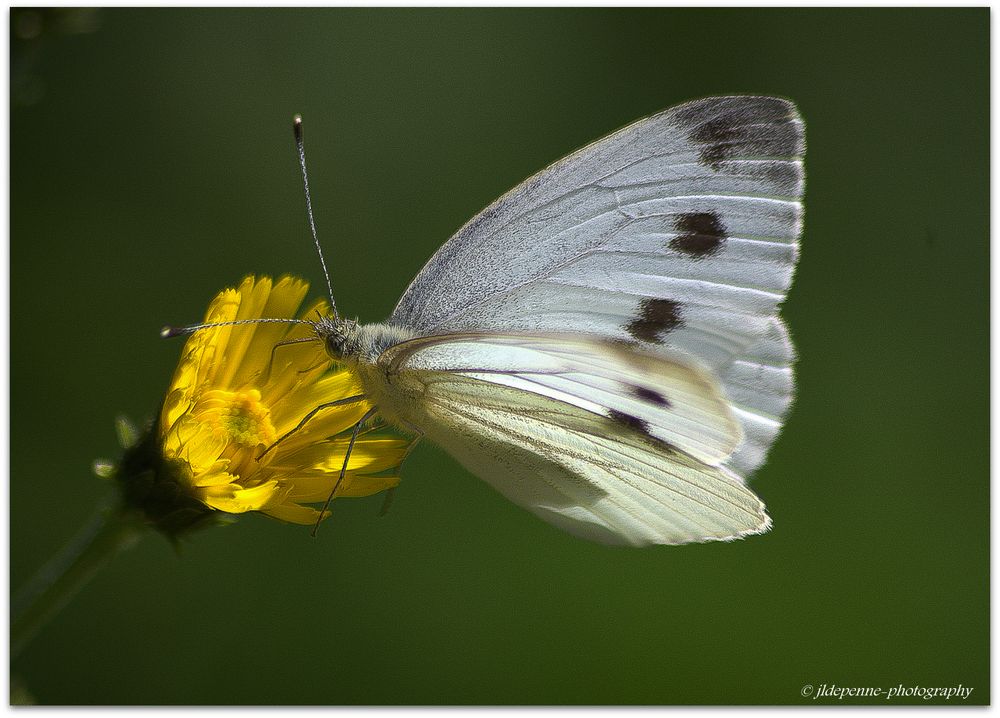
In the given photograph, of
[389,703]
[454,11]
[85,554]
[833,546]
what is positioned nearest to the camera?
[85,554]

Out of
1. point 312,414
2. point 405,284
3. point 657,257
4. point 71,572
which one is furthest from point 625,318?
point 405,284

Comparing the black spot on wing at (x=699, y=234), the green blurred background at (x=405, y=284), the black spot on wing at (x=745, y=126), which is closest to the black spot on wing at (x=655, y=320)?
the black spot on wing at (x=699, y=234)

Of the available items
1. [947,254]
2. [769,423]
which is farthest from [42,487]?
Answer: [947,254]

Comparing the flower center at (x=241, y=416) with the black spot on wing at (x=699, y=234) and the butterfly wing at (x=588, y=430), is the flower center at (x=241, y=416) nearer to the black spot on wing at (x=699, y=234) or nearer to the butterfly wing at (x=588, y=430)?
the butterfly wing at (x=588, y=430)

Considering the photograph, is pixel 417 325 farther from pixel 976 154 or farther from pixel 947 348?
pixel 976 154

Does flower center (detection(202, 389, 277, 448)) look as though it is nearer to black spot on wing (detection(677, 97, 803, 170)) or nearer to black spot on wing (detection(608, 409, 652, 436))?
black spot on wing (detection(608, 409, 652, 436))

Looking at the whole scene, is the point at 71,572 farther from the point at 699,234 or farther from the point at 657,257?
the point at 699,234
